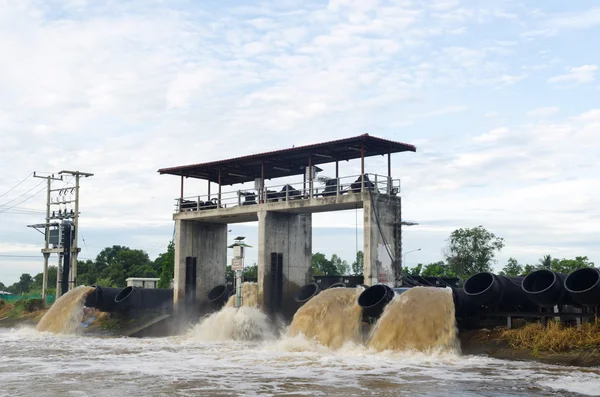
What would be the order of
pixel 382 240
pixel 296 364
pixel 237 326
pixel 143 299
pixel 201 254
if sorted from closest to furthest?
pixel 296 364
pixel 382 240
pixel 237 326
pixel 143 299
pixel 201 254

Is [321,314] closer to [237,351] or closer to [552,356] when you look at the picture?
[237,351]

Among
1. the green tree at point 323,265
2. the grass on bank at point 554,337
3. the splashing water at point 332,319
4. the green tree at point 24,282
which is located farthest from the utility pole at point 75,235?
the green tree at point 24,282

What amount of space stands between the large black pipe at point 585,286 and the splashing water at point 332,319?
25.3ft

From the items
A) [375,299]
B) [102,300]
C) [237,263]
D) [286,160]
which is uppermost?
[286,160]

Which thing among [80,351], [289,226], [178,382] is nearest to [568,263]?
[289,226]

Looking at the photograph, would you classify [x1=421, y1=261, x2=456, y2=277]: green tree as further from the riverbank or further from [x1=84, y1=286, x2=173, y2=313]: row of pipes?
the riverbank

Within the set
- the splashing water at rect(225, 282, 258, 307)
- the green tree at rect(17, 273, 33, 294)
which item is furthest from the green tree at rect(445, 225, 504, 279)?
the green tree at rect(17, 273, 33, 294)

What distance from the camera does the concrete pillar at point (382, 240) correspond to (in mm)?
28156

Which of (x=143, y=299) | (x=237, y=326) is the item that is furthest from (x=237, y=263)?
(x=143, y=299)

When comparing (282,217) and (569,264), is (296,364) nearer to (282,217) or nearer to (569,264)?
(282,217)

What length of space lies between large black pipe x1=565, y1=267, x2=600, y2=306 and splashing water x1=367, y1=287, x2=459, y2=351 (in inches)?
157

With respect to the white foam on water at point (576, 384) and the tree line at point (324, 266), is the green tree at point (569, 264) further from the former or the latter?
the white foam on water at point (576, 384)

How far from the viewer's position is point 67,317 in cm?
3734

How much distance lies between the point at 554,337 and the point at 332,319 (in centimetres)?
845
